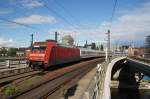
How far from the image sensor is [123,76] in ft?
220

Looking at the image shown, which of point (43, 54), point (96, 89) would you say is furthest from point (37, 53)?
point (96, 89)

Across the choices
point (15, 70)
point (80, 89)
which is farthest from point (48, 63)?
point (80, 89)

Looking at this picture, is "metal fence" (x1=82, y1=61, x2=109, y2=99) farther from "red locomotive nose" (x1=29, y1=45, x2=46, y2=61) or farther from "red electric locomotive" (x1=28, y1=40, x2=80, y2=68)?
"red locomotive nose" (x1=29, y1=45, x2=46, y2=61)

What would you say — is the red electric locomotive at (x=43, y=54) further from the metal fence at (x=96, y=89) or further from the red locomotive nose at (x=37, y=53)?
the metal fence at (x=96, y=89)

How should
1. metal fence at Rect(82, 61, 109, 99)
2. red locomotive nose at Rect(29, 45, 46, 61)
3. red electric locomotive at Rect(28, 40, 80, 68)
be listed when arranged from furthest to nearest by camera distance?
red locomotive nose at Rect(29, 45, 46, 61)
red electric locomotive at Rect(28, 40, 80, 68)
metal fence at Rect(82, 61, 109, 99)

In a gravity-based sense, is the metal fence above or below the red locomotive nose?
below

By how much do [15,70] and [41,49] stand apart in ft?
14.0

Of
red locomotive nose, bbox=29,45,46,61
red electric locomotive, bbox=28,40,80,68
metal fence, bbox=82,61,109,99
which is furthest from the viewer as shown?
red locomotive nose, bbox=29,45,46,61

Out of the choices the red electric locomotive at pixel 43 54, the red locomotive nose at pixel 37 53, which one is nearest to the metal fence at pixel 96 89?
the red electric locomotive at pixel 43 54

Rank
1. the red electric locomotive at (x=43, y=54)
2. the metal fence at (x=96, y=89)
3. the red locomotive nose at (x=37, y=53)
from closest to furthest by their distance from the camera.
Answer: the metal fence at (x=96, y=89) → the red electric locomotive at (x=43, y=54) → the red locomotive nose at (x=37, y=53)

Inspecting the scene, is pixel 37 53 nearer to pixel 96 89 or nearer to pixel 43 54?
pixel 43 54

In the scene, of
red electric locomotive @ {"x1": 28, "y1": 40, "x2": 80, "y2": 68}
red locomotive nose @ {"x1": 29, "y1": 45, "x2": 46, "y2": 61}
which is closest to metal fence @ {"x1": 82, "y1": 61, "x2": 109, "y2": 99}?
red electric locomotive @ {"x1": 28, "y1": 40, "x2": 80, "y2": 68}

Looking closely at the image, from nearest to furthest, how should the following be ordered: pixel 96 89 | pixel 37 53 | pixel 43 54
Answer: pixel 96 89 < pixel 43 54 < pixel 37 53

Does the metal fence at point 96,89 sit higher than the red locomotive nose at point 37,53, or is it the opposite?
the red locomotive nose at point 37,53
